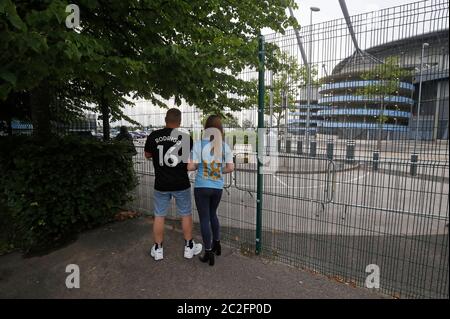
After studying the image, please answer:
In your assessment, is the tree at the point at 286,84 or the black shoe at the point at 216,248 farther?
the black shoe at the point at 216,248

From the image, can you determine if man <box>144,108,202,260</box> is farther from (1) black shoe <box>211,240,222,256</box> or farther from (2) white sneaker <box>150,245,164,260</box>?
(1) black shoe <box>211,240,222,256</box>

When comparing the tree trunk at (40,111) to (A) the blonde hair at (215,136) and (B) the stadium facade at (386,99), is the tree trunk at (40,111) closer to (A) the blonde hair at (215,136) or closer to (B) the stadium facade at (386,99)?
(A) the blonde hair at (215,136)

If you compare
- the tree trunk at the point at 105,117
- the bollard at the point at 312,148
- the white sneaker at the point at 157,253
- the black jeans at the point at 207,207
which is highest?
the tree trunk at the point at 105,117

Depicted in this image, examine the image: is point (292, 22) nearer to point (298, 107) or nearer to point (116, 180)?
point (298, 107)

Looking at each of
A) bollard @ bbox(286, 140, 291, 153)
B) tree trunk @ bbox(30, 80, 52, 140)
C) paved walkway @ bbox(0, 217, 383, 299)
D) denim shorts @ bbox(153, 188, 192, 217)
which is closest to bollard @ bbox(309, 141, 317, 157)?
bollard @ bbox(286, 140, 291, 153)

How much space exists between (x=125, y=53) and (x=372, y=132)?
315cm

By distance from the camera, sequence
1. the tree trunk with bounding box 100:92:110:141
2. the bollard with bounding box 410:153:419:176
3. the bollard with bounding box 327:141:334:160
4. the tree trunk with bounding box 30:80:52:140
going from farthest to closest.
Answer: the tree trunk with bounding box 100:92:110:141, the tree trunk with bounding box 30:80:52:140, the bollard with bounding box 327:141:334:160, the bollard with bounding box 410:153:419:176

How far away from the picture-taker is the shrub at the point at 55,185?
4.02 metres

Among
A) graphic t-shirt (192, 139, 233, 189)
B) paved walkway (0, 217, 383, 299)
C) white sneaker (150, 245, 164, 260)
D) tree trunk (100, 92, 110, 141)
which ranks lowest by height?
paved walkway (0, 217, 383, 299)

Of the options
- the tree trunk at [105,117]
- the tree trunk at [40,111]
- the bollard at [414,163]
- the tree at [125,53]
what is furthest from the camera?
the tree trunk at [105,117]

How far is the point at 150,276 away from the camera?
3.38 metres

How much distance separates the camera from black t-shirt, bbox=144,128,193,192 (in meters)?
Answer: 3.59

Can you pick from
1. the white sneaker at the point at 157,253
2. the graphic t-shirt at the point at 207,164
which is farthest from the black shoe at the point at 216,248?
the graphic t-shirt at the point at 207,164

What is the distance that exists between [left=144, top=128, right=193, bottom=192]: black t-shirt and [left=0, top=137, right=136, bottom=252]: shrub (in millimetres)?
1333
